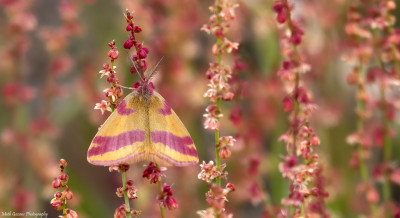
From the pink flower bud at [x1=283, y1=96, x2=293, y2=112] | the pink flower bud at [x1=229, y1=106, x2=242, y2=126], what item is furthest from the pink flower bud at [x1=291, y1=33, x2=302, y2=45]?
the pink flower bud at [x1=229, y1=106, x2=242, y2=126]

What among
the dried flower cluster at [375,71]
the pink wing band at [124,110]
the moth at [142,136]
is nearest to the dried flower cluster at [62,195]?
the moth at [142,136]

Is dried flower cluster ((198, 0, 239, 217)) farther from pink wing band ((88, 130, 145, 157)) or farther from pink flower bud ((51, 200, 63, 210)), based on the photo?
pink flower bud ((51, 200, 63, 210))

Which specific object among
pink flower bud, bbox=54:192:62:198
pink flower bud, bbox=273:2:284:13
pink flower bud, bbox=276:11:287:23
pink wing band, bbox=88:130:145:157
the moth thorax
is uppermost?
pink flower bud, bbox=273:2:284:13

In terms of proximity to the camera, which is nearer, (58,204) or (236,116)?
(58,204)

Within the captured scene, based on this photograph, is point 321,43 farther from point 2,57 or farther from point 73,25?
point 2,57

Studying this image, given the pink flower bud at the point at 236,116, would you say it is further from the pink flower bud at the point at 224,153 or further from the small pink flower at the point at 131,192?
the small pink flower at the point at 131,192

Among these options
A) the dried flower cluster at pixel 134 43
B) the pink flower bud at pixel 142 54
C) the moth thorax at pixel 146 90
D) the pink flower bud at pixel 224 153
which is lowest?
the pink flower bud at pixel 224 153

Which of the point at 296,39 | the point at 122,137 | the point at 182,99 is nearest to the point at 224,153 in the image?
the point at 122,137

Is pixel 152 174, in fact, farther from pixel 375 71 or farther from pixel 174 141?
pixel 375 71
